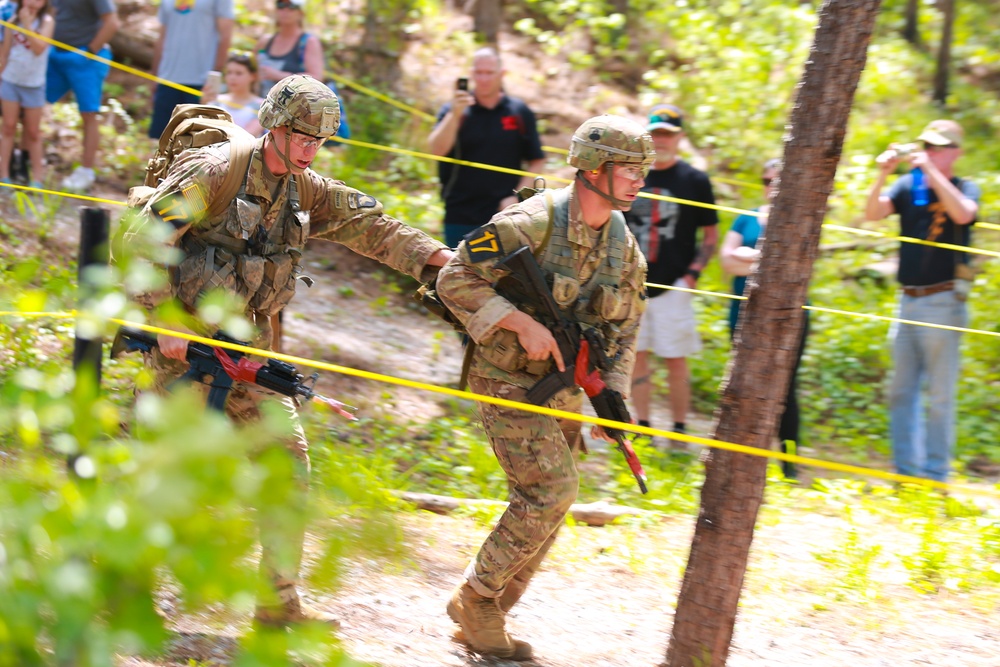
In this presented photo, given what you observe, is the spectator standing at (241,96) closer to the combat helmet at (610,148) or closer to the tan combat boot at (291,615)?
the combat helmet at (610,148)

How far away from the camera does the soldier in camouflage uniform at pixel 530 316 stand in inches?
154

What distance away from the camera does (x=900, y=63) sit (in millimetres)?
13008

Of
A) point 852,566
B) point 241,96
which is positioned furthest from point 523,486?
point 241,96

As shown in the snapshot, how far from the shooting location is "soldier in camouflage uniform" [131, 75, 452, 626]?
3850 millimetres

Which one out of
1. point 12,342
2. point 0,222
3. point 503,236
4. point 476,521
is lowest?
point 476,521

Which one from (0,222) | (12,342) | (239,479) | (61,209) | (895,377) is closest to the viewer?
(239,479)

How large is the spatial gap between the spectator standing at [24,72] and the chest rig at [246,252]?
15.2 ft

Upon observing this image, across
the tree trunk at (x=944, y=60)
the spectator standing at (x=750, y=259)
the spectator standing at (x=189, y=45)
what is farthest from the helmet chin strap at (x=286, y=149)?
the tree trunk at (x=944, y=60)

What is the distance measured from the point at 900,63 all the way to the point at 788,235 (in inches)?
422

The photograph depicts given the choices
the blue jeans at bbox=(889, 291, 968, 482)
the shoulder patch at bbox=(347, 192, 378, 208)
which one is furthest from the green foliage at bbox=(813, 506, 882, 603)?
the shoulder patch at bbox=(347, 192, 378, 208)

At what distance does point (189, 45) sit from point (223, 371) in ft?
16.2

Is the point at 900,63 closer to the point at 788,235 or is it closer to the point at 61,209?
the point at 61,209

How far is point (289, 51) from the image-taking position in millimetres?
7598

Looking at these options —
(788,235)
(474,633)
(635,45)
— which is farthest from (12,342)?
(635,45)
